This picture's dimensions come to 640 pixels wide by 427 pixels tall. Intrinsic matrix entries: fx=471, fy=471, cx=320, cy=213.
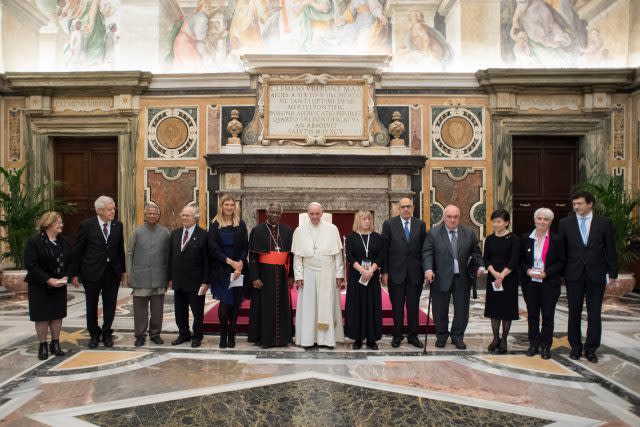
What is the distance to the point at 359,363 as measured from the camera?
160 inches

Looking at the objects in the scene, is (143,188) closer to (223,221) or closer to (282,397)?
(223,221)

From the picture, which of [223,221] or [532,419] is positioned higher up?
[223,221]

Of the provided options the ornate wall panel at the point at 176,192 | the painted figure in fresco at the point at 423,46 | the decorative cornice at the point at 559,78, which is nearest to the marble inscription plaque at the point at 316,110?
the painted figure in fresco at the point at 423,46

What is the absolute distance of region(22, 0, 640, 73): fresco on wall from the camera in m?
8.80

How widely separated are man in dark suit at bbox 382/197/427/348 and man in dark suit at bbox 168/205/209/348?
1.77m

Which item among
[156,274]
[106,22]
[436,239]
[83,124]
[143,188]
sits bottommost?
[156,274]

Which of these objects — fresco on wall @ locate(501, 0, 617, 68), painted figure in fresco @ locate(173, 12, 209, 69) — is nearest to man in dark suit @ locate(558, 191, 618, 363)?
fresco on wall @ locate(501, 0, 617, 68)

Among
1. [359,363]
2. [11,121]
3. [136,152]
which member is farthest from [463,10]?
[11,121]

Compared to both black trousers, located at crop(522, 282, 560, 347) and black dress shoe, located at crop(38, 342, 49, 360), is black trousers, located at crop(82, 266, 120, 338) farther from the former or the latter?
black trousers, located at crop(522, 282, 560, 347)

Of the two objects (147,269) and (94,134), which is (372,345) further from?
(94,134)

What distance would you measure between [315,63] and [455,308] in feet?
18.2

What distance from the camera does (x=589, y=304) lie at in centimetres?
412

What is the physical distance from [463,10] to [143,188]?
677 cm

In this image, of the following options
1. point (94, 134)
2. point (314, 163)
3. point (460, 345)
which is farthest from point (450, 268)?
point (94, 134)
